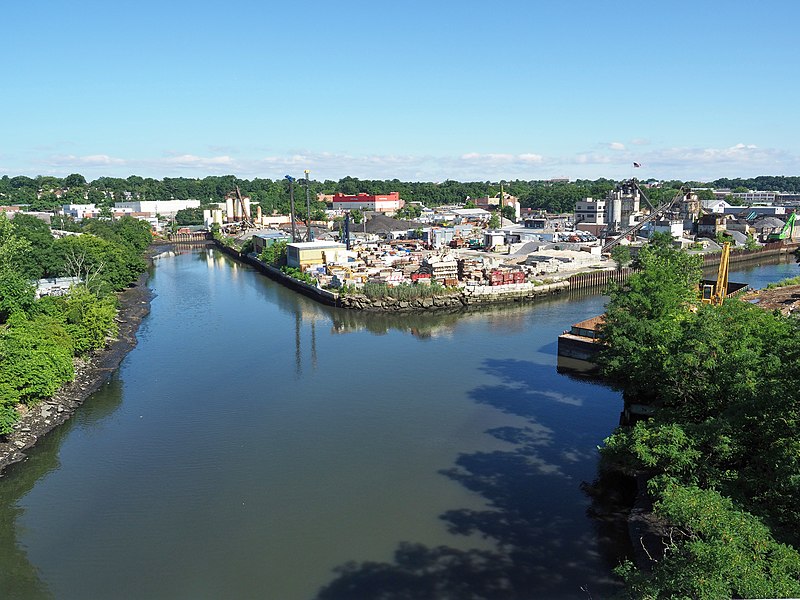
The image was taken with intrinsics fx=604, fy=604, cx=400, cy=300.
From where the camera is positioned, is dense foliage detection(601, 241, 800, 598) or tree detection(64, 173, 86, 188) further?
tree detection(64, 173, 86, 188)

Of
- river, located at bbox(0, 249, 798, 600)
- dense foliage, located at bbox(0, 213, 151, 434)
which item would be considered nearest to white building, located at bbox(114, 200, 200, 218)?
dense foliage, located at bbox(0, 213, 151, 434)

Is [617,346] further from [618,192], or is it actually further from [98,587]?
[618,192]

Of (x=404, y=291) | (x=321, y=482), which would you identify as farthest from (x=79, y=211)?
(x=321, y=482)

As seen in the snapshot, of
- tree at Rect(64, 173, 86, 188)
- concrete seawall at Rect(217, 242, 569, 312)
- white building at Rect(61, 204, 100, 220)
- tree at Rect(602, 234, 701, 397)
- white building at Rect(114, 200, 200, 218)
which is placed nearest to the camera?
tree at Rect(602, 234, 701, 397)

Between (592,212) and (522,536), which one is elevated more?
(592,212)

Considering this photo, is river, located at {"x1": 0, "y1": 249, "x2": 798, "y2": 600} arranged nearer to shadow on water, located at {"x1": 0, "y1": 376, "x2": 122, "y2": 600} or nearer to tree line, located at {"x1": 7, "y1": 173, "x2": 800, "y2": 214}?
shadow on water, located at {"x1": 0, "y1": 376, "x2": 122, "y2": 600}

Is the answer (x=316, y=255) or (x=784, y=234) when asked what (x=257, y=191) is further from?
(x=784, y=234)

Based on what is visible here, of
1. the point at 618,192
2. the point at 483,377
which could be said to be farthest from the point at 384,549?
the point at 618,192

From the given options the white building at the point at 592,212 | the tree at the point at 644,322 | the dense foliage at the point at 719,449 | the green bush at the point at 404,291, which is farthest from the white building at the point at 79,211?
the dense foliage at the point at 719,449
